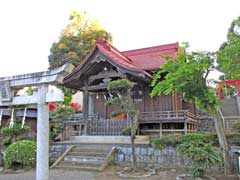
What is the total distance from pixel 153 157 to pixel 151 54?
30.3 ft

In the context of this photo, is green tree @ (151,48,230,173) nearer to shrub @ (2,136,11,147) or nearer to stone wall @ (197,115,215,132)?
stone wall @ (197,115,215,132)

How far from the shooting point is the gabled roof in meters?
12.6

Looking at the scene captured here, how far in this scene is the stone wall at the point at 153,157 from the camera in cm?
901

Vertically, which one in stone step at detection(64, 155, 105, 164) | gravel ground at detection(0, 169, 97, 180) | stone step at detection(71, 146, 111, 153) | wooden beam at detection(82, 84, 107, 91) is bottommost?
gravel ground at detection(0, 169, 97, 180)

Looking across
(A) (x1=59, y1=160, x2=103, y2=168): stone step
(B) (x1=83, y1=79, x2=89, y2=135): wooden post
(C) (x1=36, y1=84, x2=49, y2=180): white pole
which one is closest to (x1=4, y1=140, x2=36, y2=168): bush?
(A) (x1=59, y1=160, x2=103, y2=168): stone step

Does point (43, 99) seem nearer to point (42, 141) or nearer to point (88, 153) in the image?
point (42, 141)

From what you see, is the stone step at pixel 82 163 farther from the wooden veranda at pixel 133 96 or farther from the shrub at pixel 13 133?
the shrub at pixel 13 133

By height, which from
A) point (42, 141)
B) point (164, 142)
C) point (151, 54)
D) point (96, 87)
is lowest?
point (164, 142)

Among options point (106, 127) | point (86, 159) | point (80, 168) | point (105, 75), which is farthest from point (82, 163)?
point (105, 75)

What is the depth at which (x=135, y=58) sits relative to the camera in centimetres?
1719

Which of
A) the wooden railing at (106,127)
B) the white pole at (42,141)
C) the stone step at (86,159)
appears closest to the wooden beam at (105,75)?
the wooden railing at (106,127)

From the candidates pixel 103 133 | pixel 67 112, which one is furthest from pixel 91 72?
pixel 103 133

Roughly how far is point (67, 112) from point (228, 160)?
9585 mm

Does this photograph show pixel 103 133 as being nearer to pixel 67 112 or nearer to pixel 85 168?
pixel 67 112
